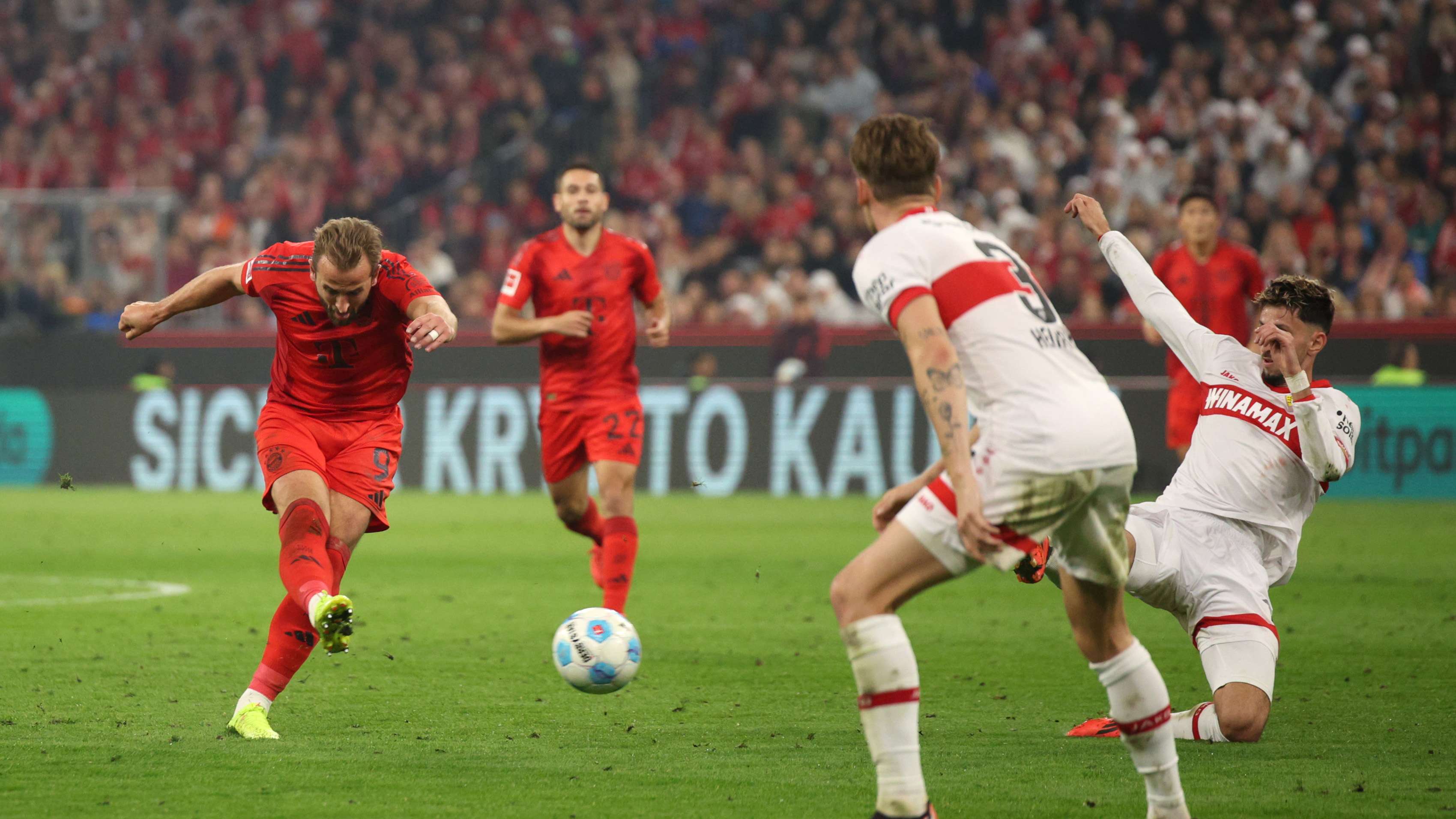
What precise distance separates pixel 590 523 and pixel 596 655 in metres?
3.23

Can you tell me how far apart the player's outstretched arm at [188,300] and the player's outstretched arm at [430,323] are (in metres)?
0.67

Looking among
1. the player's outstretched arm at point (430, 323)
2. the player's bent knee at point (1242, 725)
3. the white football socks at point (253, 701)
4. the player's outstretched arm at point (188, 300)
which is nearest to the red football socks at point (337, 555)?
the white football socks at point (253, 701)

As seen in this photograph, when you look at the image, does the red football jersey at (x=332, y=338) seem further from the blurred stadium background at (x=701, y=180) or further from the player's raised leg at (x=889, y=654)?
the blurred stadium background at (x=701, y=180)

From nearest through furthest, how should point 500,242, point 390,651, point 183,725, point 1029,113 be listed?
point 183,725 < point 390,651 < point 1029,113 < point 500,242

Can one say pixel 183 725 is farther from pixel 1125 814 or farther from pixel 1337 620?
pixel 1337 620

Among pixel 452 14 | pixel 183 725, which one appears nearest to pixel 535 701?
pixel 183 725

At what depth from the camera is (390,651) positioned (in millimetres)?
7984

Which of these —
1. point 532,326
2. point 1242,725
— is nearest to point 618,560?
point 532,326

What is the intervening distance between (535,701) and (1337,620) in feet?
15.5

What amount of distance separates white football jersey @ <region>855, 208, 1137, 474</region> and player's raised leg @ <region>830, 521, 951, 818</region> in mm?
363

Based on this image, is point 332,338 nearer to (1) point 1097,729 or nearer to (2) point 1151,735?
(1) point 1097,729

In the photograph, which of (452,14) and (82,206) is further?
(452,14)

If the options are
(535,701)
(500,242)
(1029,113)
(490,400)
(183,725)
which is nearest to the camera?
(183,725)

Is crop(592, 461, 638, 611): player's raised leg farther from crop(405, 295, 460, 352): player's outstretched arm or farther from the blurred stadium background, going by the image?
the blurred stadium background
